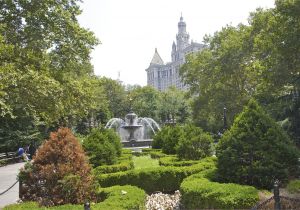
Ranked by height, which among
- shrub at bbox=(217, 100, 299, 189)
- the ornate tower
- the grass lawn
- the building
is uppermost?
the ornate tower

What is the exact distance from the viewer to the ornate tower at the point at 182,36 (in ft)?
589

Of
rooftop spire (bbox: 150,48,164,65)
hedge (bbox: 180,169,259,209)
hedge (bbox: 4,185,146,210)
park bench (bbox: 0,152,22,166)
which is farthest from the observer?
rooftop spire (bbox: 150,48,164,65)

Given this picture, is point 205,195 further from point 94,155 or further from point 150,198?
point 94,155

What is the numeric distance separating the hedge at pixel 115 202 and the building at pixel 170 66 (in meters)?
147

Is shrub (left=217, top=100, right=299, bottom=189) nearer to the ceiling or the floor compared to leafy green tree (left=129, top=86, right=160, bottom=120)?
nearer to the floor

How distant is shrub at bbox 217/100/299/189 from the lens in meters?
9.13

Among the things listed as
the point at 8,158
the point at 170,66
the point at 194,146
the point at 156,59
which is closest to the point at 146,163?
the point at 194,146

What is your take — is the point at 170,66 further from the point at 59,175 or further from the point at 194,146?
the point at 59,175

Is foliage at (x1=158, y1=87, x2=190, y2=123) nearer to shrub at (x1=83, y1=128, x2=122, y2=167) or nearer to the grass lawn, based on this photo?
the grass lawn

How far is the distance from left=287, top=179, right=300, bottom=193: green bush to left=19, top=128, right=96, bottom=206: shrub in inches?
182

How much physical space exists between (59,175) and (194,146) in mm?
7745

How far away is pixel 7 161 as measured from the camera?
96.2 feet

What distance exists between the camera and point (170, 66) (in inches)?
6531

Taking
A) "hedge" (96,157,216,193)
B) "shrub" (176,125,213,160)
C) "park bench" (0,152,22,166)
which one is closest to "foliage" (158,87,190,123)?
"park bench" (0,152,22,166)
